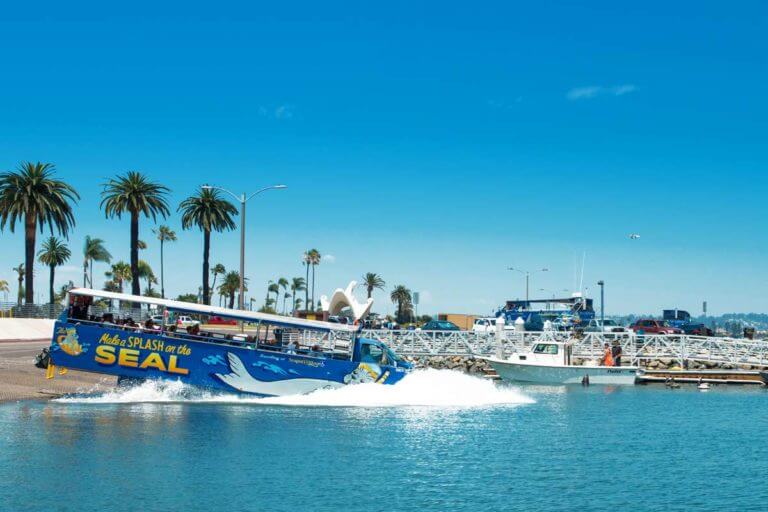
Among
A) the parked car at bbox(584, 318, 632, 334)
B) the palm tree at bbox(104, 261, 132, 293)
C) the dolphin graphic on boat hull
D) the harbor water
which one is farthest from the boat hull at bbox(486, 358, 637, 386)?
the palm tree at bbox(104, 261, 132, 293)

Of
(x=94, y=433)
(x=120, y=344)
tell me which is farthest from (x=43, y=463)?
(x=120, y=344)

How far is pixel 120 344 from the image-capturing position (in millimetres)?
31719

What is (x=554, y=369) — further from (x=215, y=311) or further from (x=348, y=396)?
(x=215, y=311)

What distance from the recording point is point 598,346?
56469 mm

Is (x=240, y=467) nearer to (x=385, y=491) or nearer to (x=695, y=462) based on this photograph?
(x=385, y=491)

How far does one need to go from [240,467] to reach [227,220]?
64.7 metres

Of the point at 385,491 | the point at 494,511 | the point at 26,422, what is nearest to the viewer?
the point at 494,511

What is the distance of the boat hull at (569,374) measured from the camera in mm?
47781

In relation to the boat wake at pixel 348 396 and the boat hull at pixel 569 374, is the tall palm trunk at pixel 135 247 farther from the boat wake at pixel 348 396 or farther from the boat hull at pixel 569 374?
the boat wake at pixel 348 396

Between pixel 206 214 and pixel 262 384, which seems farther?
pixel 206 214

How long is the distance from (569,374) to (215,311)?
78.2ft

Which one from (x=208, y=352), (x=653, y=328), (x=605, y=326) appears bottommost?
(x=208, y=352)

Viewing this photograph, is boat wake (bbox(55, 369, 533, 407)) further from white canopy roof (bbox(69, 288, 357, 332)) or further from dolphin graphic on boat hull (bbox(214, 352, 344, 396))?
white canopy roof (bbox(69, 288, 357, 332))

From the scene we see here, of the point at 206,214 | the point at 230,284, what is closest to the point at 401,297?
the point at 230,284
